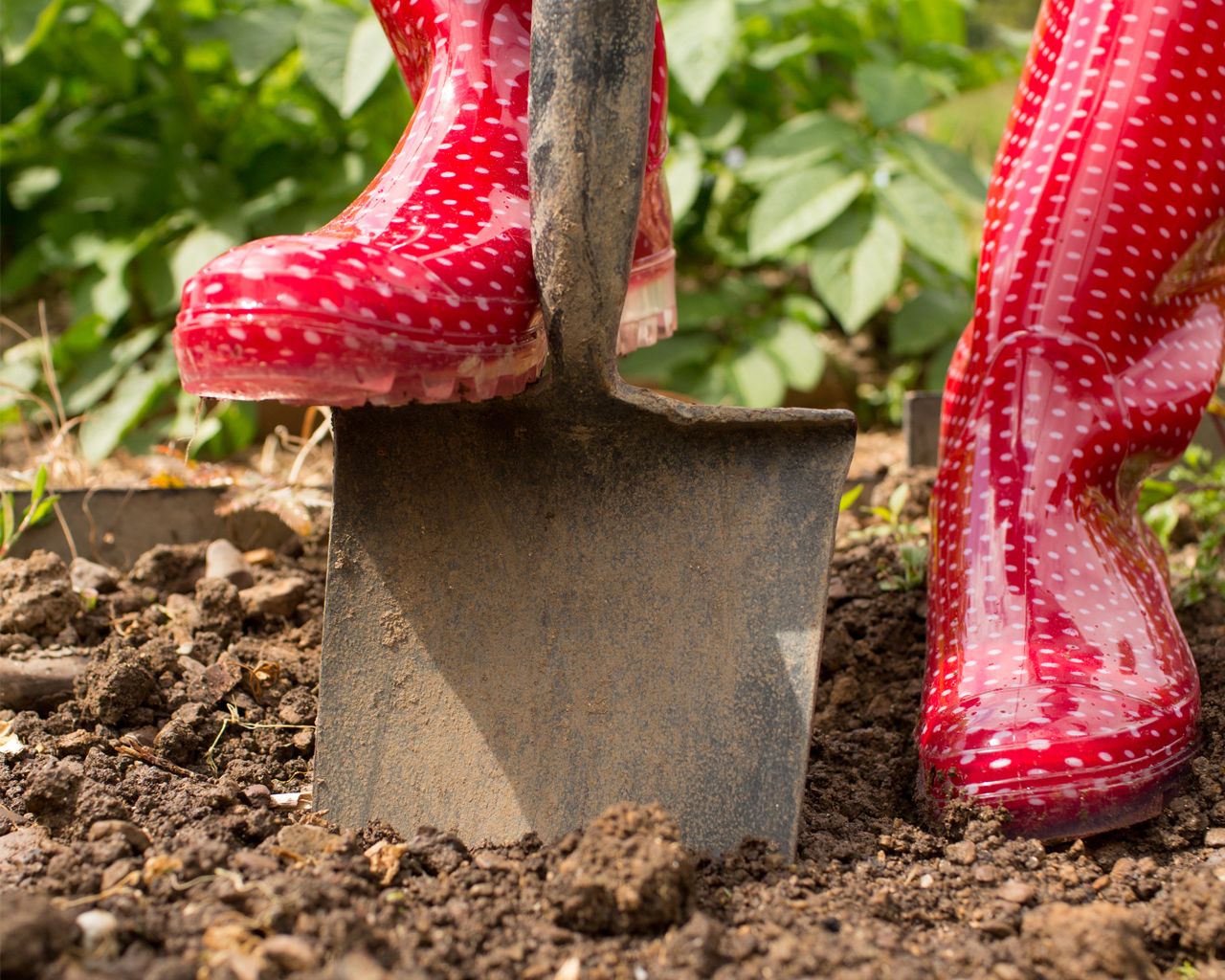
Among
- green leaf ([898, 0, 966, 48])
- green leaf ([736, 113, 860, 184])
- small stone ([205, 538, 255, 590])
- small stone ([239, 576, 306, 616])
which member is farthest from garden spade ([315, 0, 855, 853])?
green leaf ([898, 0, 966, 48])

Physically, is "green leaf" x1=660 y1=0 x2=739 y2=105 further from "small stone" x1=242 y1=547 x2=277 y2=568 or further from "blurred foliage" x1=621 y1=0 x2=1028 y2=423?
"small stone" x1=242 y1=547 x2=277 y2=568

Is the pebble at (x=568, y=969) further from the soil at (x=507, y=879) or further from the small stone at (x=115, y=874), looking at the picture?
the small stone at (x=115, y=874)

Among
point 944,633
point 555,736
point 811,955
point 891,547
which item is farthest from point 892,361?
point 811,955

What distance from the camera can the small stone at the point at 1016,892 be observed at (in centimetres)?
76

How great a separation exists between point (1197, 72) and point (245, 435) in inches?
89.7

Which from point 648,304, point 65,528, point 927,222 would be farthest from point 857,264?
point 65,528

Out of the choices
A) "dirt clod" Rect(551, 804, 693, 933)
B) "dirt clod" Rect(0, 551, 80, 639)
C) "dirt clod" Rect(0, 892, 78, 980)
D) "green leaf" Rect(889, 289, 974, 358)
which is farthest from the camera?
"green leaf" Rect(889, 289, 974, 358)

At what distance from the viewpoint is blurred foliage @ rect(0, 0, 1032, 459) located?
235 centimetres

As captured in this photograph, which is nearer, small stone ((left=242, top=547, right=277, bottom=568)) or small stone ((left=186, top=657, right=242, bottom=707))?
small stone ((left=186, top=657, right=242, bottom=707))

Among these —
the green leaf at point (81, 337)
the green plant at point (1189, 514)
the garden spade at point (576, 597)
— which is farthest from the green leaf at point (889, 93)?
the green leaf at point (81, 337)

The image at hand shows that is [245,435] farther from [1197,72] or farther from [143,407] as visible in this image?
[1197,72]

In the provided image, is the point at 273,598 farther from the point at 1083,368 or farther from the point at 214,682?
the point at 1083,368

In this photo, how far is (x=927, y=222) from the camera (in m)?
2.30

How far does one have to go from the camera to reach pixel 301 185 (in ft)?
9.01
